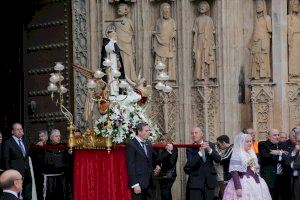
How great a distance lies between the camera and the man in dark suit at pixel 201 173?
62.7 feet

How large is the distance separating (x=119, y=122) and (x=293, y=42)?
17.7ft

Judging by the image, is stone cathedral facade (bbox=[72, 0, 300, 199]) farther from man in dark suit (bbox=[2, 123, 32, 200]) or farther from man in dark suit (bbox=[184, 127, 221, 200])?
man in dark suit (bbox=[2, 123, 32, 200])

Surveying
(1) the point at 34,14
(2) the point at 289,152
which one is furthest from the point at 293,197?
(1) the point at 34,14

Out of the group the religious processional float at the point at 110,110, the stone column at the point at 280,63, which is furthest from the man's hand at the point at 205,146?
the stone column at the point at 280,63

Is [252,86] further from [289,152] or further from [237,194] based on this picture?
[237,194]

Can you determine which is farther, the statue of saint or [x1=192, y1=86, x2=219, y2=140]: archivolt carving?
[x1=192, y1=86, x2=219, y2=140]: archivolt carving

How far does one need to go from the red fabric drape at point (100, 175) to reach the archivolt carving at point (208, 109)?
4.20m

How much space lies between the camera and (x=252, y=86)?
22.7 meters

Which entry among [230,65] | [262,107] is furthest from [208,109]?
[262,107]

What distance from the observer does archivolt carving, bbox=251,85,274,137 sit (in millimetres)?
22672

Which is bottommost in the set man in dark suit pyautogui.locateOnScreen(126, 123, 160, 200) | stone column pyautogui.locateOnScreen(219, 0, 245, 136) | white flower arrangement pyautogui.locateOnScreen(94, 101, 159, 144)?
man in dark suit pyautogui.locateOnScreen(126, 123, 160, 200)

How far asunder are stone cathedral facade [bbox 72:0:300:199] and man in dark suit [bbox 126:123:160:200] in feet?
15.4

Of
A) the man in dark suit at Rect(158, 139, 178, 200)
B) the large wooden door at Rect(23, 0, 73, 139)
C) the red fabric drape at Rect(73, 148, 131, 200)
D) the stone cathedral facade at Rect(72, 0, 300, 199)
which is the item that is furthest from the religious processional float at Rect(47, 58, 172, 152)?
the large wooden door at Rect(23, 0, 73, 139)

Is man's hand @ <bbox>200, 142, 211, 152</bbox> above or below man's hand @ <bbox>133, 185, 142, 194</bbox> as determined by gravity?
above
